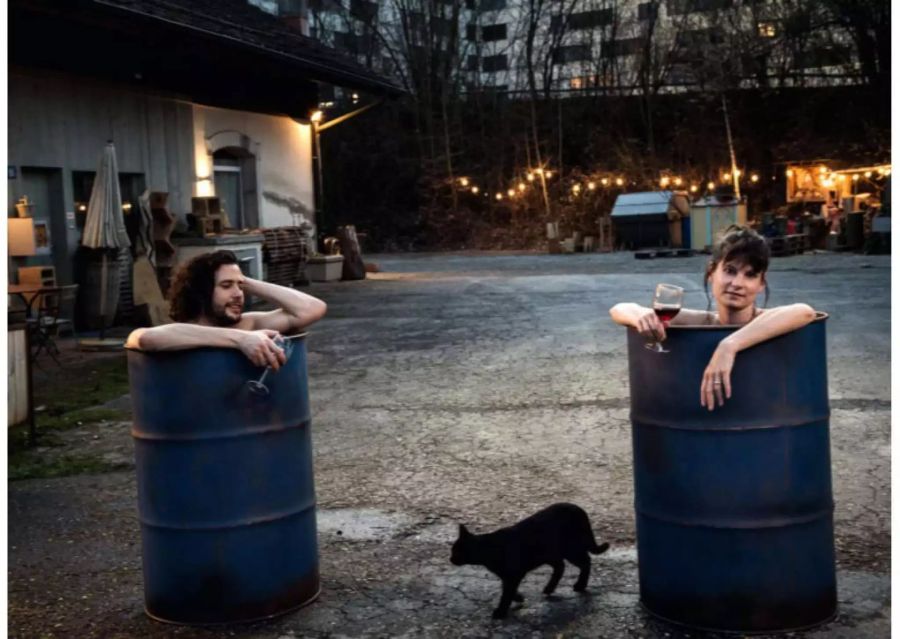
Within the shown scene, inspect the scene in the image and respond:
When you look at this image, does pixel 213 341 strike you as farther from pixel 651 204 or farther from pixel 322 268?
pixel 651 204

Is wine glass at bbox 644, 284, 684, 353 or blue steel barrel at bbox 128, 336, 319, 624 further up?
wine glass at bbox 644, 284, 684, 353

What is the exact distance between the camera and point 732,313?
3.83 m

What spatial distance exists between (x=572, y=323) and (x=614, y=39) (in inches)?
1047

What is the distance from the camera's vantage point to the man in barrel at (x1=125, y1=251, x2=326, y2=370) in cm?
368

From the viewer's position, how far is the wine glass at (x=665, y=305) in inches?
139

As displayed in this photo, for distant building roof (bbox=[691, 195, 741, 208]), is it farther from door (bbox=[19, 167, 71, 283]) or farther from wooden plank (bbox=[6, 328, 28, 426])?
wooden plank (bbox=[6, 328, 28, 426])

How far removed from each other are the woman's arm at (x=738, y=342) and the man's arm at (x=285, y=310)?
1480 mm

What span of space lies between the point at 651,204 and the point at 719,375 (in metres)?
24.7

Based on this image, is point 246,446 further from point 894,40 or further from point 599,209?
point 599,209

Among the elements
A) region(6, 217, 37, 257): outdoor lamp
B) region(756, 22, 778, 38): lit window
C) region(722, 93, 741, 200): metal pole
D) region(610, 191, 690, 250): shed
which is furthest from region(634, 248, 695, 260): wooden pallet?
region(6, 217, 37, 257): outdoor lamp

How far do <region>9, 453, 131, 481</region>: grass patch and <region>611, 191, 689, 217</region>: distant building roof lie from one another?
21.9m

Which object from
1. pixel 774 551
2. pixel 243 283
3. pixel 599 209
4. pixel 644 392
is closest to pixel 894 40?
pixel 644 392

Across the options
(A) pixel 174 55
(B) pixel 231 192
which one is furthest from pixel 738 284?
(B) pixel 231 192

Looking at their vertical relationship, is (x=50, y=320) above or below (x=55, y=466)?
above
